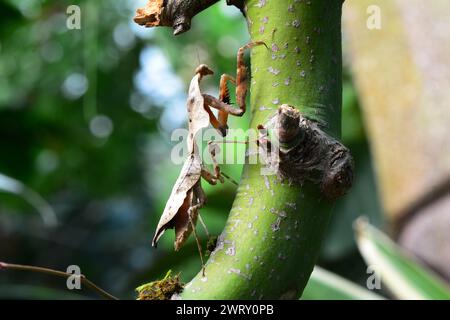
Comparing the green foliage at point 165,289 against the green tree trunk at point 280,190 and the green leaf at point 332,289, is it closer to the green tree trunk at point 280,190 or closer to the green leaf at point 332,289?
the green tree trunk at point 280,190

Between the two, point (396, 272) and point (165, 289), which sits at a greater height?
point (165, 289)

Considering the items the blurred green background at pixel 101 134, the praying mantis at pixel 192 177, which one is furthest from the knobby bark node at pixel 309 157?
the blurred green background at pixel 101 134

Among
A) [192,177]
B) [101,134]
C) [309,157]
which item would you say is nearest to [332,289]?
[192,177]

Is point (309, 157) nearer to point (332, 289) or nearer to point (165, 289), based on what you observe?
point (165, 289)

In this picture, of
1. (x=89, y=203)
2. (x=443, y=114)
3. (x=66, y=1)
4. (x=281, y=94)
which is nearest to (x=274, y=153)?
(x=281, y=94)

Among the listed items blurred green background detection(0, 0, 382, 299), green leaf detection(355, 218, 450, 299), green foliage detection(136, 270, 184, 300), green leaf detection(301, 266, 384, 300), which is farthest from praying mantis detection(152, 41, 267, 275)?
blurred green background detection(0, 0, 382, 299)
